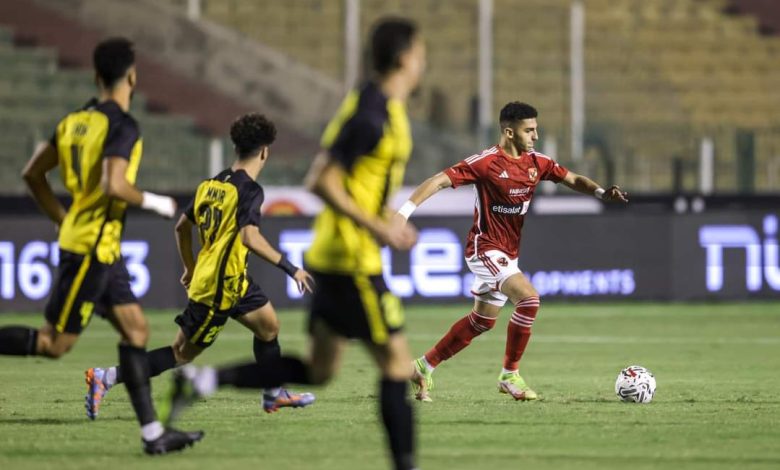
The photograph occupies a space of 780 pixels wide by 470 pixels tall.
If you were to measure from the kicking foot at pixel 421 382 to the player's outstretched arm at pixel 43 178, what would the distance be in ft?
10.2

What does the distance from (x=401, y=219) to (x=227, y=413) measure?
1.68 metres

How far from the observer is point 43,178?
26.0ft

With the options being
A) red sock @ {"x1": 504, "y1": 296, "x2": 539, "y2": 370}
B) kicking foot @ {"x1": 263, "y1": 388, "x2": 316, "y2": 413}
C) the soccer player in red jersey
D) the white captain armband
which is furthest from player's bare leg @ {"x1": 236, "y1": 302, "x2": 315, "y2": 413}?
red sock @ {"x1": 504, "y1": 296, "x2": 539, "y2": 370}

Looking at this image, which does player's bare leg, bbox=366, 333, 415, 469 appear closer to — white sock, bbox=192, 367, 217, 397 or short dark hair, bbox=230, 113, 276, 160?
white sock, bbox=192, 367, 217, 397

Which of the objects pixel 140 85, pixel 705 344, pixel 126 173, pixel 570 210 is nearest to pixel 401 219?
pixel 126 173

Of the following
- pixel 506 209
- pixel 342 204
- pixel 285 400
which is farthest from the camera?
pixel 506 209

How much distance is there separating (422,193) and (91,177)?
320cm

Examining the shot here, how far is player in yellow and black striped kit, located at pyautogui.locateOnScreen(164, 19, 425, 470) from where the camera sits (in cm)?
645

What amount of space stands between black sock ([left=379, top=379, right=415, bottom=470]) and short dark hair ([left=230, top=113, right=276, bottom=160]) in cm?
300

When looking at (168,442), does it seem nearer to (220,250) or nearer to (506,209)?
(220,250)

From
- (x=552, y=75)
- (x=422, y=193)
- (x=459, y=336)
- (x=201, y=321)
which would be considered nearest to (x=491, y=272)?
(x=459, y=336)

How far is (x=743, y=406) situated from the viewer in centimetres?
982

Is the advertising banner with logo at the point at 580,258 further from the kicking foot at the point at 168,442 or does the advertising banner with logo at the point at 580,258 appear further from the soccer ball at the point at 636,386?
the kicking foot at the point at 168,442

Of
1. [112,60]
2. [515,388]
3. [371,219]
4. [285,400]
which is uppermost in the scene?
[112,60]
